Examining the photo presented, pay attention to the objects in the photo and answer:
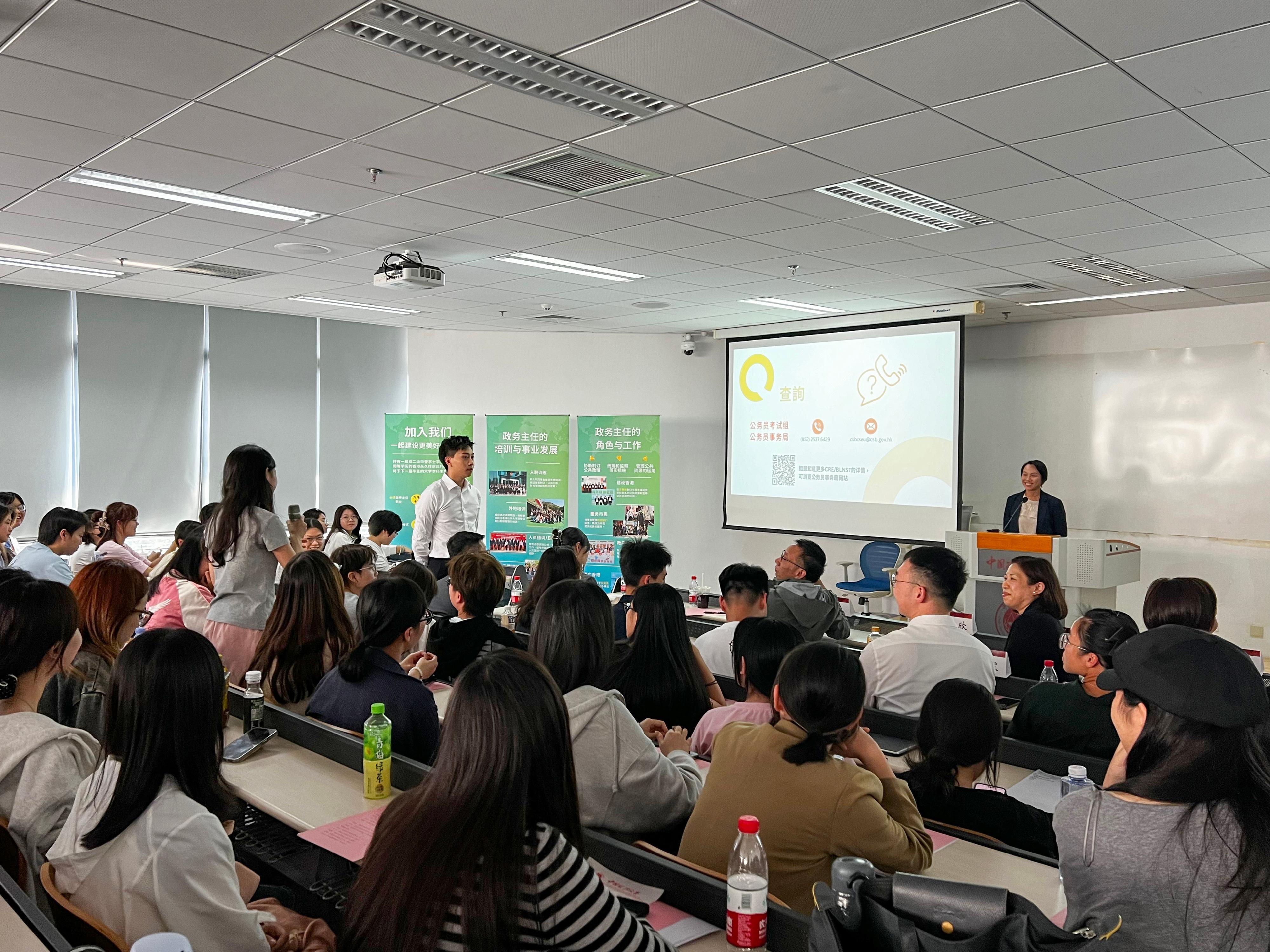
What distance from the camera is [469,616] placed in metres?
4.12

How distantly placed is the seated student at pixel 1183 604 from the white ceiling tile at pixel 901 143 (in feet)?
6.52

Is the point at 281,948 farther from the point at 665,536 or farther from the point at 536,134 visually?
the point at 665,536

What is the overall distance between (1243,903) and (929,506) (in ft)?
22.7

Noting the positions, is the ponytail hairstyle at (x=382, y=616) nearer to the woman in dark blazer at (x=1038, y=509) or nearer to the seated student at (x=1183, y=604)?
the seated student at (x=1183, y=604)

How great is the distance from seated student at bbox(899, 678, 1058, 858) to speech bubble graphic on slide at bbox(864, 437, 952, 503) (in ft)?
19.4

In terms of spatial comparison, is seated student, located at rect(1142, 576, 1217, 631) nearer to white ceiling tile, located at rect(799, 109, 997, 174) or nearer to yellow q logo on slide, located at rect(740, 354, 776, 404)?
white ceiling tile, located at rect(799, 109, 997, 174)

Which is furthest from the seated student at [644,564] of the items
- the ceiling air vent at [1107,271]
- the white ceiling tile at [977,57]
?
the ceiling air vent at [1107,271]

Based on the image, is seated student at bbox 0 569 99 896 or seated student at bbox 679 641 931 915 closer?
seated student at bbox 679 641 931 915

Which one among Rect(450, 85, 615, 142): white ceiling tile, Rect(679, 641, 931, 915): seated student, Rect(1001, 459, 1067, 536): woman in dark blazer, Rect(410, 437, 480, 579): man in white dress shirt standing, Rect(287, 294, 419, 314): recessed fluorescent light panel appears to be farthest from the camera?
Rect(287, 294, 419, 314): recessed fluorescent light panel

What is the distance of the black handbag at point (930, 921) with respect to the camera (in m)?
1.21

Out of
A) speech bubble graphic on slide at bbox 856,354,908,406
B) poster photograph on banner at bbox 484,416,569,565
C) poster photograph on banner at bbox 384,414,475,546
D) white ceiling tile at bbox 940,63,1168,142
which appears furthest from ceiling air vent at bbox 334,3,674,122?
poster photograph on banner at bbox 384,414,475,546

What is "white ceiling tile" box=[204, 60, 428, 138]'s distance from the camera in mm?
3318

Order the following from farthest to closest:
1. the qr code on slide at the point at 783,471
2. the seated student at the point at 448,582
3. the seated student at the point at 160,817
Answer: the qr code on slide at the point at 783,471
the seated student at the point at 448,582
the seated student at the point at 160,817

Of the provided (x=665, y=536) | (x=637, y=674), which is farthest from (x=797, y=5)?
(x=665, y=536)
